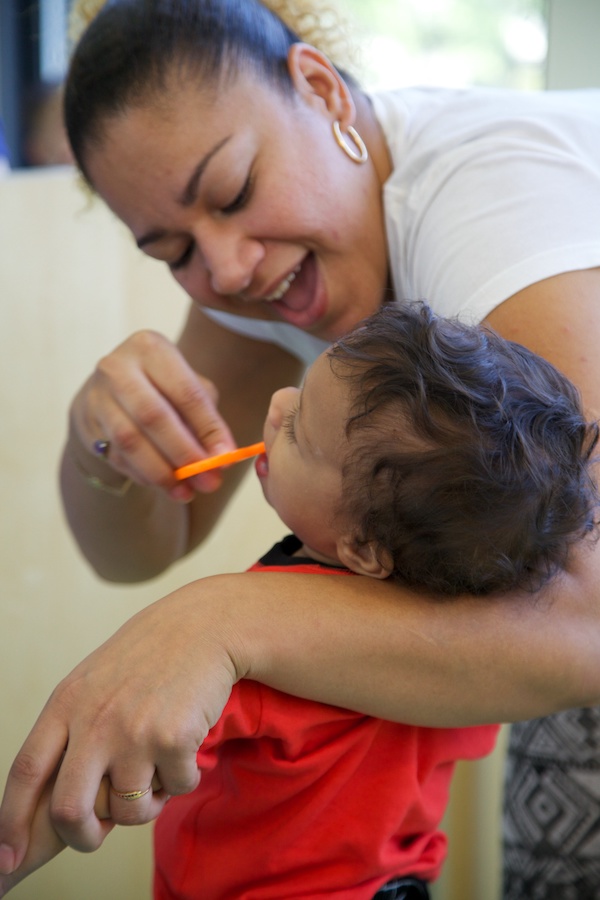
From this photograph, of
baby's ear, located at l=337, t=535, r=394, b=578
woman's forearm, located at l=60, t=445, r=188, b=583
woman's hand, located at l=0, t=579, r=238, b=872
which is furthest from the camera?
woman's forearm, located at l=60, t=445, r=188, b=583

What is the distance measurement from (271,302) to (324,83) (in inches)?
9.0

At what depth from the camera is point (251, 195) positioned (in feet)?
2.84

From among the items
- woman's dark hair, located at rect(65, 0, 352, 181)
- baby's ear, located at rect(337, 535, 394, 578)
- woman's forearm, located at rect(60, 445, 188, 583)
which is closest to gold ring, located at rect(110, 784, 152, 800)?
baby's ear, located at rect(337, 535, 394, 578)

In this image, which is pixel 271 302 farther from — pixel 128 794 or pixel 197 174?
pixel 128 794

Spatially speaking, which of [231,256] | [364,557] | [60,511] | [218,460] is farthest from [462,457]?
[60,511]

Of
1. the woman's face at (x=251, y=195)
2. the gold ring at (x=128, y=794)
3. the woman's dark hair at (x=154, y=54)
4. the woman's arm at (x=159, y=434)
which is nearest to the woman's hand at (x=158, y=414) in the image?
the woman's arm at (x=159, y=434)

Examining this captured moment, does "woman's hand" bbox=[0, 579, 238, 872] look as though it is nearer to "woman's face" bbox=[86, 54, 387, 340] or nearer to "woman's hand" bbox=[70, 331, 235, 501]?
"woman's hand" bbox=[70, 331, 235, 501]

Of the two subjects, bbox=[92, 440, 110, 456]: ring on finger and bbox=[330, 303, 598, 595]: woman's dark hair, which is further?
bbox=[92, 440, 110, 456]: ring on finger

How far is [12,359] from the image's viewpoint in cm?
122

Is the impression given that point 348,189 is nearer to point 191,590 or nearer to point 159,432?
point 159,432

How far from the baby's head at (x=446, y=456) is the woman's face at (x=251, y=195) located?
0.25 m

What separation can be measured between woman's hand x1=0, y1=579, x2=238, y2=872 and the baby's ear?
12 centimetres

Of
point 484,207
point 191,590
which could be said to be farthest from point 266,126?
point 191,590

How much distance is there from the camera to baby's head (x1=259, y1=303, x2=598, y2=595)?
0.61m
